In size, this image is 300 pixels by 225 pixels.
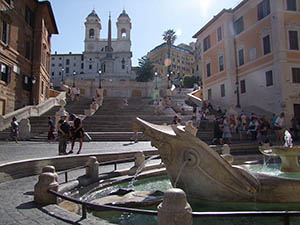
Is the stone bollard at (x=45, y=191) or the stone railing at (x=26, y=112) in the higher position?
the stone railing at (x=26, y=112)

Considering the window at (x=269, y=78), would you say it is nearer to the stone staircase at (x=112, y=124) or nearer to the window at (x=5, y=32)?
the stone staircase at (x=112, y=124)

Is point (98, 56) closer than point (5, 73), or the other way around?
point (5, 73)

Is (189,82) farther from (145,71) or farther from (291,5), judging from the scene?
(291,5)

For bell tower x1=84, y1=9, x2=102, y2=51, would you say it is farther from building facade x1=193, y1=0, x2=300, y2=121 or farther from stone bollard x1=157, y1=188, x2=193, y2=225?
stone bollard x1=157, y1=188, x2=193, y2=225

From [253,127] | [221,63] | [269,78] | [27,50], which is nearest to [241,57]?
[221,63]

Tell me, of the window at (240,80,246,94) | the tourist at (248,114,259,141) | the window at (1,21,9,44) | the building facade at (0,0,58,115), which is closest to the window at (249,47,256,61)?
the window at (240,80,246,94)

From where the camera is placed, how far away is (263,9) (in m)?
23.6

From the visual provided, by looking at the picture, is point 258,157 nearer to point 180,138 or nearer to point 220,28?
point 180,138

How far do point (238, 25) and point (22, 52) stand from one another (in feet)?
75.7

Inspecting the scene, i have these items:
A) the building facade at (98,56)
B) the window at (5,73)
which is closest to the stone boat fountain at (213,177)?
the window at (5,73)

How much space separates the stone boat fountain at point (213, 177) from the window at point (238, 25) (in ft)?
84.6

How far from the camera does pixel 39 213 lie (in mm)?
3711

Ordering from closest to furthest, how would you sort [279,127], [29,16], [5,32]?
[279,127] → [5,32] → [29,16]

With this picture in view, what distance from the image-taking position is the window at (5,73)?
867 inches
